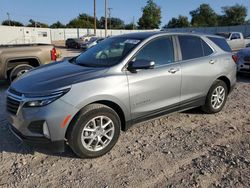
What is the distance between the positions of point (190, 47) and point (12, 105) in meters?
3.11

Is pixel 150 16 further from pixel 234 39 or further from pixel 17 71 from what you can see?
pixel 17 71

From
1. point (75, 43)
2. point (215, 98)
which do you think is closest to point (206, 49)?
point (215, 98)

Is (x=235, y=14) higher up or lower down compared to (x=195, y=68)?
higher up

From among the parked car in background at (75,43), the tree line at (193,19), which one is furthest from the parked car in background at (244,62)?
the tree line at (193,19)

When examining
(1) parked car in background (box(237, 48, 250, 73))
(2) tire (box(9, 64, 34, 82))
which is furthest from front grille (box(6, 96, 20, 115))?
(1) parked car in background (box(237, 48, 250, 73))

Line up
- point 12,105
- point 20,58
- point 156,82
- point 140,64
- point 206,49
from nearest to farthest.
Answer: point 12,105 → point 140,64 → point 156,82 → point 206,49 → point 20,58

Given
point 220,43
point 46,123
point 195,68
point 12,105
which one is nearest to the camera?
point 46,123

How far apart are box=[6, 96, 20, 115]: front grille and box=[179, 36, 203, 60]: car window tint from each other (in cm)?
275

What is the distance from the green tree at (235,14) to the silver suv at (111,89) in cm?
7687

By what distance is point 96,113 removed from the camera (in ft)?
10.7

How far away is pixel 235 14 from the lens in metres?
73.1

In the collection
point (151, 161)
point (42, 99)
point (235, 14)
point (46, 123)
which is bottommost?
point (151, 161)

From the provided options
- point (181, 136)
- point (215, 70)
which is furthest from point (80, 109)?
point (215, 70)

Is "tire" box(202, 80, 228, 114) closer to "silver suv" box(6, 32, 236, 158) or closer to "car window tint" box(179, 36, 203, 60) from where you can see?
"silver suv" box(6, 32, 236, 158)
